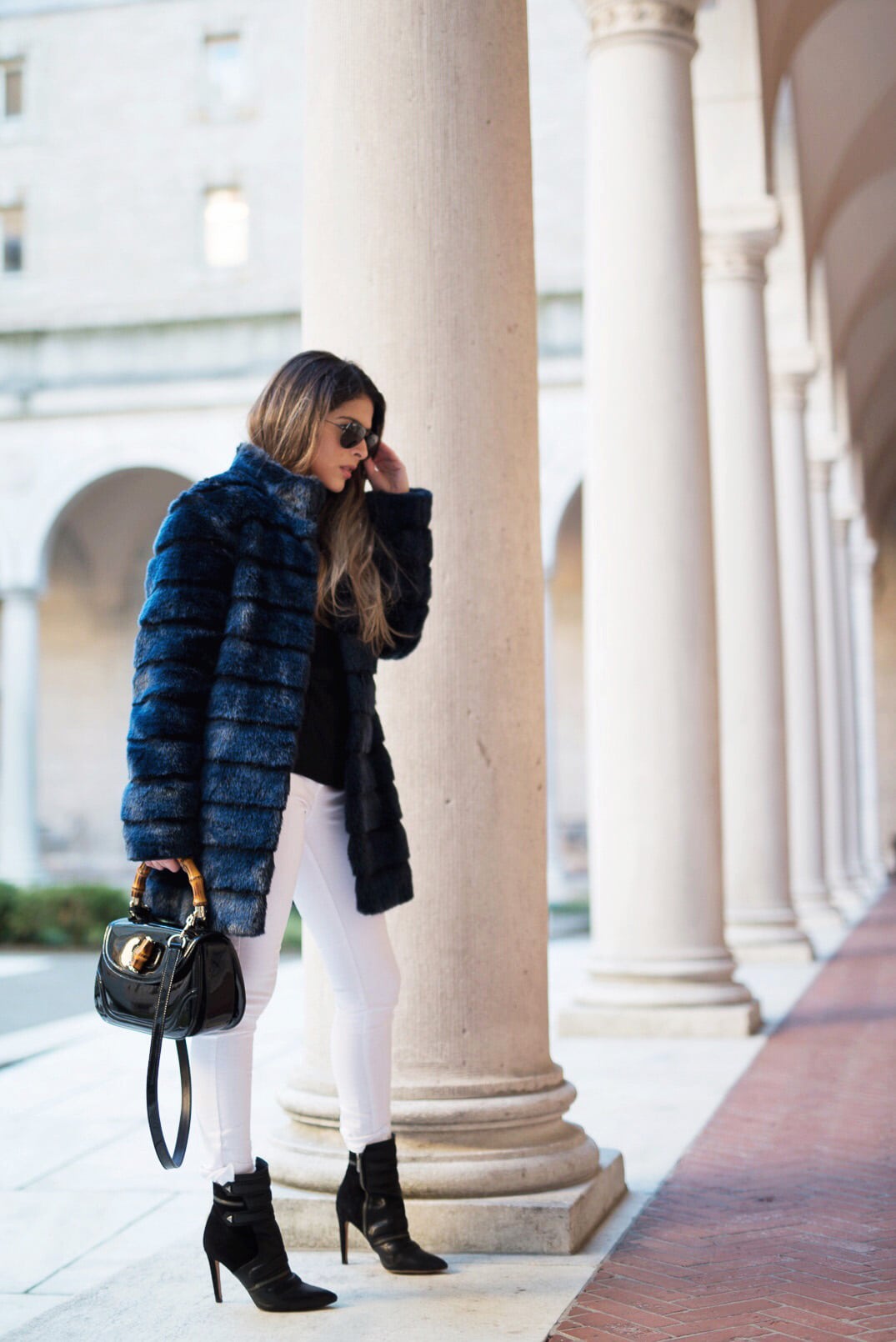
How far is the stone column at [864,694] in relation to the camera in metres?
24.9

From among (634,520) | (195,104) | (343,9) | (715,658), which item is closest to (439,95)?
(343,9)

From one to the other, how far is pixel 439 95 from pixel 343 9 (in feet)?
1.22

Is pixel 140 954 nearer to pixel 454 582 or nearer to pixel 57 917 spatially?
pixel 454 582

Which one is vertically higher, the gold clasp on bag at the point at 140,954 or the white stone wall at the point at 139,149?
the white stone wall at the point at 139,149

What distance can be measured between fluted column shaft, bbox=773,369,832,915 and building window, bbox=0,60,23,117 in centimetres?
1740

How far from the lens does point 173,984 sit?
3.09 meters

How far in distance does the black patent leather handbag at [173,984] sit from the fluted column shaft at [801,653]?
1226cm

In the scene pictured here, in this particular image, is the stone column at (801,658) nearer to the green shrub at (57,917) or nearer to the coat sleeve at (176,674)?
the green shrub at (57,917)

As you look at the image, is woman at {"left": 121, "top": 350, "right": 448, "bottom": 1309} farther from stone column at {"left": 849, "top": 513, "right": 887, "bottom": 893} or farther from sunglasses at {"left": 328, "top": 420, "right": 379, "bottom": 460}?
stone column at {"left": 849, "top": 513, "right": 887, "bottom": 893}

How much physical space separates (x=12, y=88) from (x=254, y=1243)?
2715cm

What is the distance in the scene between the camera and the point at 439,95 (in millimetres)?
4133

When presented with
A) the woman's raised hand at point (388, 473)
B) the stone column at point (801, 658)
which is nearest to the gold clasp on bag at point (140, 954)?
the woman's raised hand at point (388, 473)

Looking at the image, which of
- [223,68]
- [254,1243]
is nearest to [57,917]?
[254,1243]

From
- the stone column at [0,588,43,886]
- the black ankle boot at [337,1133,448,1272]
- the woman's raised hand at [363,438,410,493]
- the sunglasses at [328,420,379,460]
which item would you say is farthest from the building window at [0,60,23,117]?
the black ankle boot at [337,1133,448,1272]
